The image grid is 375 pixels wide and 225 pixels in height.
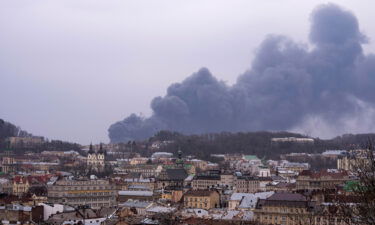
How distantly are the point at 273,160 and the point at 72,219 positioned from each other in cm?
7328

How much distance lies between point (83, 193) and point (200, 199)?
10.0 meters

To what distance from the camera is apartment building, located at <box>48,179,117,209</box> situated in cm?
5222

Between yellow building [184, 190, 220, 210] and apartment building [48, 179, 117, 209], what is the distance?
697 cm

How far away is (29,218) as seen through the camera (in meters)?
35.8

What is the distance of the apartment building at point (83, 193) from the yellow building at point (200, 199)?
697cm

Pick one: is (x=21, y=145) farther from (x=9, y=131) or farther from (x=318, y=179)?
(x=318, y=179)

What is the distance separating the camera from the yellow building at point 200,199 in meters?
48.8

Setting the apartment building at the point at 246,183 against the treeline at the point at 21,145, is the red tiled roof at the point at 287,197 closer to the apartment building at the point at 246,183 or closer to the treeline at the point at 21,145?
the apartment building at the point at 246,183

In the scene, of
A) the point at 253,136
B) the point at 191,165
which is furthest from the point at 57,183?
the point at 253,136

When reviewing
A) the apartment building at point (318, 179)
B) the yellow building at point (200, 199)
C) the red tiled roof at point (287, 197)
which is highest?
the apartment building at point (318, 179)

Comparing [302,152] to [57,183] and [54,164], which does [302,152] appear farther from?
[57,183]

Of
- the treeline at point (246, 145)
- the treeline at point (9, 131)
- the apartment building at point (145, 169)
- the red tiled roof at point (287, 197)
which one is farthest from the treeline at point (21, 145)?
the red tiled roof at point (287, 197)

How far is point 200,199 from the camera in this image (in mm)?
49125

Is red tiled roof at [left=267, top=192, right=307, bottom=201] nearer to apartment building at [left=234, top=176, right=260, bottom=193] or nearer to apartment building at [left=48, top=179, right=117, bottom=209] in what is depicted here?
apartment building at [left=48, top=179, right=117, bottom=209]
